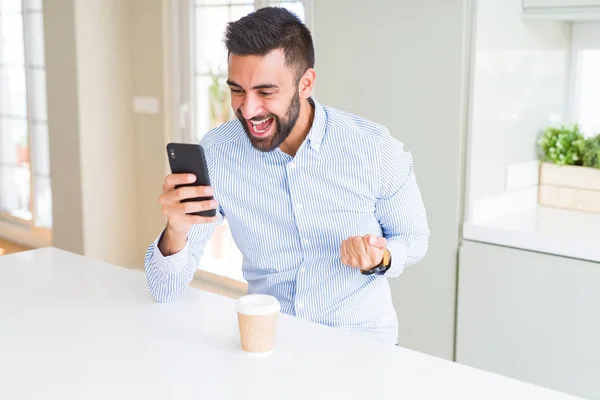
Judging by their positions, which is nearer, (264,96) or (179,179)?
(179,179)

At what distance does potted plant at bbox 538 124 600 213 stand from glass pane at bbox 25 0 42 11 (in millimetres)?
3683

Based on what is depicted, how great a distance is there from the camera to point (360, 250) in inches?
66.2

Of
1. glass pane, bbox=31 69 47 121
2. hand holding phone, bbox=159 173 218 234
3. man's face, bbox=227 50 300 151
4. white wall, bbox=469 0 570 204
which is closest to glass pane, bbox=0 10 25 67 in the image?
glass pane, bbox=31 69 47 121

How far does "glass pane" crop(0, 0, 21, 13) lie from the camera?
17.9 feet

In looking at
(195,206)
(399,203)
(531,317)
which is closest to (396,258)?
(399,203)

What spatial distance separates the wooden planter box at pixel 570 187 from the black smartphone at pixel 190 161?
5.89 ft

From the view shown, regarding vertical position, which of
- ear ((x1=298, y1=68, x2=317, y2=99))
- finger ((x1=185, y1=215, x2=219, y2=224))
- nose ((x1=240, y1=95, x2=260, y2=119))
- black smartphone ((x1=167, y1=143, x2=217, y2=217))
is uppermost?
ear ((x1=298, y1=68, x2=317, y2=99))

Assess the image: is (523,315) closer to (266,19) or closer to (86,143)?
(266,19)

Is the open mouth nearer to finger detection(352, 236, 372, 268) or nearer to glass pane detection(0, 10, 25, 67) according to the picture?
finger detection(352, 236, 372, 268)

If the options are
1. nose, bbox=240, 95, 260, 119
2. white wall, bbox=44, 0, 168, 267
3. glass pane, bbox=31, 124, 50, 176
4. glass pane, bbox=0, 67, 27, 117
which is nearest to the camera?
nose, bbox=240, 95, 260, 119

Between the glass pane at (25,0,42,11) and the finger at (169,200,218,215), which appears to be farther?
the glass pane at (25,0,42,11)

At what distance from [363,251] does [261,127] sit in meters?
0.40

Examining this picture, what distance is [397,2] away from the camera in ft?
9.22

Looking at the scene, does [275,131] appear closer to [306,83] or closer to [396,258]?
[306,83]
